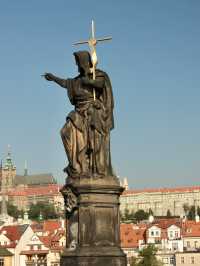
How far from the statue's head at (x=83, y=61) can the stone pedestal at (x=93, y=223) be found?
1.74 meters

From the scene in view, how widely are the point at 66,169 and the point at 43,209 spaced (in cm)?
18113

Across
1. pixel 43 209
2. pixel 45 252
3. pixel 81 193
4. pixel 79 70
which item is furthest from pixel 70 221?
pixel 43 209

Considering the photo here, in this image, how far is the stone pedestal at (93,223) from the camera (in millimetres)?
10078

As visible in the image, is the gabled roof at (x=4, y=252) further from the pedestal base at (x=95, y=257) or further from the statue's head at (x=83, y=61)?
the pedestal base at (x=95, y=257)

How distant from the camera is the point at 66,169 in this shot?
1073cm

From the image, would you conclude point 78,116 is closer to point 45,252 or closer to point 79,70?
point 79,70

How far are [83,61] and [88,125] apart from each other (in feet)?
3.51

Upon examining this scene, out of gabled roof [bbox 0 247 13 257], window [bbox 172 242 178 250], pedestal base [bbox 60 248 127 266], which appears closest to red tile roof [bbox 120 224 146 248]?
window [bbox 172 242 178 250]

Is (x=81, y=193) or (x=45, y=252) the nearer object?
(x=81, y=193)

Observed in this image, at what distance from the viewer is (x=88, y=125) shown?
10555 mm

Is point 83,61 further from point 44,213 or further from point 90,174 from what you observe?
point 44,213

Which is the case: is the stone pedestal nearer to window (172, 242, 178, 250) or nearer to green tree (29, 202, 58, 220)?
window (172, 242, 178, 250)

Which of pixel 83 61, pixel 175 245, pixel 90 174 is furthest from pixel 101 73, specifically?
pixel 175 245

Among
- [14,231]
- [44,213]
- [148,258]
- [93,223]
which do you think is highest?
[93,223]
